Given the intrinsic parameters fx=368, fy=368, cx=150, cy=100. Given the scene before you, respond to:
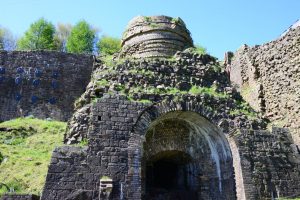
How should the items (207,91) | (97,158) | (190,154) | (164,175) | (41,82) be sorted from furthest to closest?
(41,82) < (164,175) < (207,91) < (190,154) < (97,158)

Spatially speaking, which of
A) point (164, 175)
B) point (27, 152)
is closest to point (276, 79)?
point (164, 175)

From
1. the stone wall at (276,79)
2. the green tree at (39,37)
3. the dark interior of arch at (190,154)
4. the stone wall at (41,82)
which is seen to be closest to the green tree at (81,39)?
the green tree at (39,37)

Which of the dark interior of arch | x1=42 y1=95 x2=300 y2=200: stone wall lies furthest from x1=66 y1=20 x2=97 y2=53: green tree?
x1=42 y1=95 x2=300 y2=200: stone wall

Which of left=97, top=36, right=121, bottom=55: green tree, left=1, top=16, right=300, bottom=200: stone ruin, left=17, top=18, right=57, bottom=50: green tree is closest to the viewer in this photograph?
left=1, top=16, right=300, bottom=200: stone ruin

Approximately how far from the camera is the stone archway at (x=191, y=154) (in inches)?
465

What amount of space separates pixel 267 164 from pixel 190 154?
8.16ft

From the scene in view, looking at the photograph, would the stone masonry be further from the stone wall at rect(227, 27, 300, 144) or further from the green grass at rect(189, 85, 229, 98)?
the stone wall at rect(227, 27, 300, 144)

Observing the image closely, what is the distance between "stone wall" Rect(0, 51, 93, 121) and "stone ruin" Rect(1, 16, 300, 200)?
35.8 ft

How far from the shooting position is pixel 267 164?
456 inches

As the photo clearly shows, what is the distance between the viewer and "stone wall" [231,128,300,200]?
11078 mm

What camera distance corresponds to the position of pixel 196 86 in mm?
12648

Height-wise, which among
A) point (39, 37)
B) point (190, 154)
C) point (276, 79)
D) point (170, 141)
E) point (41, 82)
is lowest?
point (190, 154)

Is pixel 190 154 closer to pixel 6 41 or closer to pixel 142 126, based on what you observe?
pixel 142 126

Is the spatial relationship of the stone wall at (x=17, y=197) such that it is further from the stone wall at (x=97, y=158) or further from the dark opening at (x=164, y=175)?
the dark opening at (x=164, y=175)
